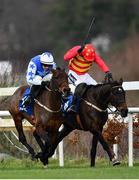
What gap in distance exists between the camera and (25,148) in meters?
22.8

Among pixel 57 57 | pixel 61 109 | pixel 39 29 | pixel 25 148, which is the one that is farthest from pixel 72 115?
pixel 39 29

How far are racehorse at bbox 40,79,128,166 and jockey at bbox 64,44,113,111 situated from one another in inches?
17.8

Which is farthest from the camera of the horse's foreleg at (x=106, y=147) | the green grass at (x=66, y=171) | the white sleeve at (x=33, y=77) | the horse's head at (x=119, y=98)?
the white sleeve at (x=33, y=77)

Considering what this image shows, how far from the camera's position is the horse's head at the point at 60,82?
19.6 metres

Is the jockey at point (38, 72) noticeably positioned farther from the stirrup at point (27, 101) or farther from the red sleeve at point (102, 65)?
the red sleeve at point (102, 65)

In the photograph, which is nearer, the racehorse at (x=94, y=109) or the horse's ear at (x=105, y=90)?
the racehorse at (x=94, y=109)

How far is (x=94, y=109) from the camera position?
65.6ft

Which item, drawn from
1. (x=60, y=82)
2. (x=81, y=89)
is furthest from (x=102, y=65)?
(x=60, y=82)

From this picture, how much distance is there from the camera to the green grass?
17094mm

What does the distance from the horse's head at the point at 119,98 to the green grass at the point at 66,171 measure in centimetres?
89

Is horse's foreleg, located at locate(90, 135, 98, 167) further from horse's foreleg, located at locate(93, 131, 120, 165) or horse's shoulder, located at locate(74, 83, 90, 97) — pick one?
horse's shoulder, located at locate(74, 83, 90, 97)

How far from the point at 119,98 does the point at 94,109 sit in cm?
53

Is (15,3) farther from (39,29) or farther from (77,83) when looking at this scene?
(77,83)

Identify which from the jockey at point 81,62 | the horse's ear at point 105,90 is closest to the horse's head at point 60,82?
the horse's ear at point 105,90
